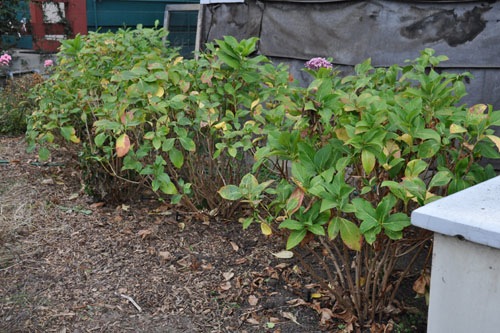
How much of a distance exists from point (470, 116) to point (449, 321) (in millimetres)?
827

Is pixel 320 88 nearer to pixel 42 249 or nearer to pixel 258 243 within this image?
pixel 258 243

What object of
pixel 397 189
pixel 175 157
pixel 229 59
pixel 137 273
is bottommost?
pixel 137 273

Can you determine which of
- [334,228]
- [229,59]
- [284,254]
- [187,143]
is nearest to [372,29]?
[229,59]

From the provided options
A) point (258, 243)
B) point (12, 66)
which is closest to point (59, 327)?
point (258, 243)

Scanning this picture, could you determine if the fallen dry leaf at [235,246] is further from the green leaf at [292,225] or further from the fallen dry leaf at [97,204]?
the green leaf at [292,225]

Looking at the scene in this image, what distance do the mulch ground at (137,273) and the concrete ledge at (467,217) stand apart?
40.3 inches

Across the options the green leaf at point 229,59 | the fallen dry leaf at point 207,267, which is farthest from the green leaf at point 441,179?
the green leaf at point 229,59

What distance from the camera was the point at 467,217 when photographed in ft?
4.99

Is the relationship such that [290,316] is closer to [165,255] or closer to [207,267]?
[207,267]

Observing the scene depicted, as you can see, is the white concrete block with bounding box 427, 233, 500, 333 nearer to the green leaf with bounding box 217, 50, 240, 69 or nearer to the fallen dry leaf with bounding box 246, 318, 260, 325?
the fallen dry leaf with bounding box 246, 318, 260, 325

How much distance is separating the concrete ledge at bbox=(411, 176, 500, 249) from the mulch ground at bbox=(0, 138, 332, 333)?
3.36 ft

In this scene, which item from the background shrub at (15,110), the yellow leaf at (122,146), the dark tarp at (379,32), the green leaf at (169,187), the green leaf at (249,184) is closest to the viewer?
the green leaf at (249,184)

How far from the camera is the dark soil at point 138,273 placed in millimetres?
2594

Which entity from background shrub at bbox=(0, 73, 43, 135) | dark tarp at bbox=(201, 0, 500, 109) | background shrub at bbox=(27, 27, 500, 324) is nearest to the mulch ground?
background shrub at bbox=(27, 27, 500, 324)
